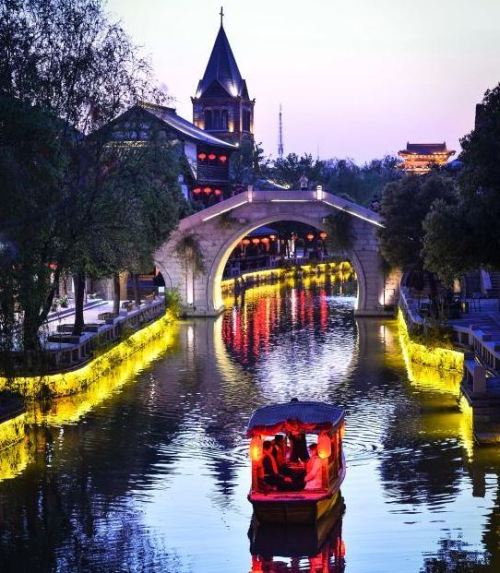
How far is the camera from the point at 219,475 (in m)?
26.2

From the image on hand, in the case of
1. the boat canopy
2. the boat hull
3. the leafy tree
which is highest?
the leafy tree

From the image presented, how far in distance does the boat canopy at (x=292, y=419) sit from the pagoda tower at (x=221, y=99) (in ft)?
344

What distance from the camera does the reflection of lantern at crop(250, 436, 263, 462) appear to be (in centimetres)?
2208

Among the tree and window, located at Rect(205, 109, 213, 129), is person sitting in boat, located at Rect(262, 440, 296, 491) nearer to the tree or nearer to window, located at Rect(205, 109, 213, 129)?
the tree

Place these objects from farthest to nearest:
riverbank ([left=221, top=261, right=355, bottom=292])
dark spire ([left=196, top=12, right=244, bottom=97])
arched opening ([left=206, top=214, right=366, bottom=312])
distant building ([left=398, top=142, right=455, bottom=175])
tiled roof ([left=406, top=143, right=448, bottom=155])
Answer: tiled roof ([left=406, top=143, right=448, bottom=155]) → distant building ([left=398, top=142, right=455, bottom=175]) → dark spire ([left=196, top=12, right=244, bottom=97]) → riverbank ([left=221, top=261, right=355, bottom=292]) → arched opening ([left=206, top=214, right=366, bottom=312])

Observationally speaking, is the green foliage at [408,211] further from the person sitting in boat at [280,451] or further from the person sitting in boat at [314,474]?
→ the person sitting in boat at [314,474]

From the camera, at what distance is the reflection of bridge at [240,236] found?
58.4 metres

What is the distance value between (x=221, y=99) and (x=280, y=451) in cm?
10821

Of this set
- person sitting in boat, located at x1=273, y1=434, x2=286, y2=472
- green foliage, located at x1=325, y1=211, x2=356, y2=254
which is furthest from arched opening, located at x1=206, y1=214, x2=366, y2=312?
person sitting in boat, located at x1=273, y1=434, x2=286, y2=472

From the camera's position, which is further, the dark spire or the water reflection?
the dark spire

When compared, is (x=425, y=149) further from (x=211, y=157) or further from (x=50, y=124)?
(x=50, y=124)

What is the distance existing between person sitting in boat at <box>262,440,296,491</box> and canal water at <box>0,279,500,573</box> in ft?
3.88

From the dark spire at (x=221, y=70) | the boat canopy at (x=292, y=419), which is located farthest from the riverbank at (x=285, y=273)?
the boat canopy at (x=292, y=419)

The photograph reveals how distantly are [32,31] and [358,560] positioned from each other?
1925cm
